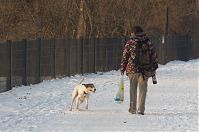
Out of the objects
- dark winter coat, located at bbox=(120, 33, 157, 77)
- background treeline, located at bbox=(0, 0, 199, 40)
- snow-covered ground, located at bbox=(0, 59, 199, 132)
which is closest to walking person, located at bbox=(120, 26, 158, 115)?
dark winter coat, located at bbox=(120, 33, 157, 77)

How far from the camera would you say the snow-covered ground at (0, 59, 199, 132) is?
12.3 m

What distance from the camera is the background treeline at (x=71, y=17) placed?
38.8 meters

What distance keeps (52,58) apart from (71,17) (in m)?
16.1

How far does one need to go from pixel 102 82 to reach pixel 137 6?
2232cm

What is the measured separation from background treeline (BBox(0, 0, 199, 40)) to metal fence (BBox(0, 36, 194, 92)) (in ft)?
17.7

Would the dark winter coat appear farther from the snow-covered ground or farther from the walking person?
the snow-covered ground

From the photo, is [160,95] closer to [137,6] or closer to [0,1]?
[0,1]

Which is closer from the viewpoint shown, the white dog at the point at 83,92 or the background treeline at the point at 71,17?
the white dog at the point at 83,92

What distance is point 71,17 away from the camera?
4175 cm

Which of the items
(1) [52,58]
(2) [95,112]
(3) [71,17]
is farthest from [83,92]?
(3) [71,17]

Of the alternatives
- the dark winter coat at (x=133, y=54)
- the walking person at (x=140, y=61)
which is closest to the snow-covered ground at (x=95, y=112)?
the walking person at (x=140, y=61)

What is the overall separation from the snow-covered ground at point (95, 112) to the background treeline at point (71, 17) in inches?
660

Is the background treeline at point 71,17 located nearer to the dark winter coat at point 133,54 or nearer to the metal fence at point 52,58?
the metal fence at point 52,58

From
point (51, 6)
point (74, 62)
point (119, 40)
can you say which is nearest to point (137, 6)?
point (51, 6)
